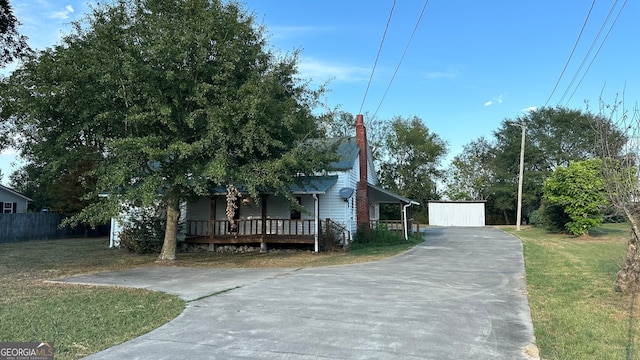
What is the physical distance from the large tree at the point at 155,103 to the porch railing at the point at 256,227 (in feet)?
19.0

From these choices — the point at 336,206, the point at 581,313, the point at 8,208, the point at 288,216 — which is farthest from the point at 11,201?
the point at 581,313

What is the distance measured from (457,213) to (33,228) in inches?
1388

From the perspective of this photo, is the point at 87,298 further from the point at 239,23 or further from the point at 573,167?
the point at 573,167

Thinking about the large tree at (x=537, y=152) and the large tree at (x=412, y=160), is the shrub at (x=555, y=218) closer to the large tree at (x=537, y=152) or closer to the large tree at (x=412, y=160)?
the large tree at (x=537, y=152)

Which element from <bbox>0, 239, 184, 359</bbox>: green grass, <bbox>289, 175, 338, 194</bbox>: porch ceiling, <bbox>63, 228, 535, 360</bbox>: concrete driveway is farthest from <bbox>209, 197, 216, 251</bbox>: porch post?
<bbox>0, 239, 184, 359</bbox>: green grass

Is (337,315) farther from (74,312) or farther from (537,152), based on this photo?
(537,152)

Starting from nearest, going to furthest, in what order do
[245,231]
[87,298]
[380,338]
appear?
[380,338] < [87,298] < [245,231]

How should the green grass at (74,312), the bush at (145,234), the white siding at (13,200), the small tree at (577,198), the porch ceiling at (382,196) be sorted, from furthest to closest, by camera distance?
the white siding at (13,200) → the small tree at (577,198) → the porch ceiling at (382,196) → the bush at (145,234) → the green grass at (74,312)

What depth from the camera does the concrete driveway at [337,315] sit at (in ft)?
15.7

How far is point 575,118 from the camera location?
46.4 metres

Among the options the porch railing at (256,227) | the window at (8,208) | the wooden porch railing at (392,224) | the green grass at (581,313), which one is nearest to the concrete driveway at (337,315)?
the green grass at (581,313)

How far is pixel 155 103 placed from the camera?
10.8m

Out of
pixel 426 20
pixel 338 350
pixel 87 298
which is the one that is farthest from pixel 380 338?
pixel 426 20

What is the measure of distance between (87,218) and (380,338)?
963 centimetres
